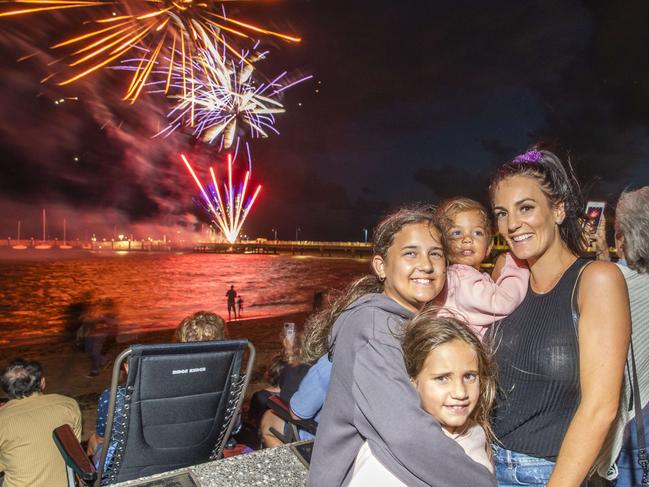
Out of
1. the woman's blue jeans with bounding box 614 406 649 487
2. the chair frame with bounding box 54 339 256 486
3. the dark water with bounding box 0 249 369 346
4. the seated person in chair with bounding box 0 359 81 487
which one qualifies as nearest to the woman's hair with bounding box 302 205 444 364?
the chair frame with bounding box 54 339 256 486

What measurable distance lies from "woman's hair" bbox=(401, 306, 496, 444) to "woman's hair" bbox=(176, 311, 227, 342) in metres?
2.21

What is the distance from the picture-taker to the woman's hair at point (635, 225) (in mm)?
2170

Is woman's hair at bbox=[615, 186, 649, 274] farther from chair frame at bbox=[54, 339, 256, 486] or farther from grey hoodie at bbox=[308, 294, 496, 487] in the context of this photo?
chair frame at bbox=[54, 339, 256, 486]

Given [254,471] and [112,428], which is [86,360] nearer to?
[112,428]

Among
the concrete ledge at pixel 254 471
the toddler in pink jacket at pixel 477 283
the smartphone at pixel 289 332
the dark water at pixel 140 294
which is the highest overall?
the toddler in pink jacket at pixel 477 283

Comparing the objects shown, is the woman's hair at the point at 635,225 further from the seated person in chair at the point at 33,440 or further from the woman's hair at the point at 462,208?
the seated person in chair at the point at 33,440

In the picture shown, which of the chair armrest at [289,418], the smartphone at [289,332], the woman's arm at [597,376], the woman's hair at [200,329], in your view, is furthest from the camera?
the smartphone at [289,332]

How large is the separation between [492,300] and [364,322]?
3.04ft

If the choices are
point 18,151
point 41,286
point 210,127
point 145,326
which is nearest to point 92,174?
point 18,151

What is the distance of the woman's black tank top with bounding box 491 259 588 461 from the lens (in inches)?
62.0

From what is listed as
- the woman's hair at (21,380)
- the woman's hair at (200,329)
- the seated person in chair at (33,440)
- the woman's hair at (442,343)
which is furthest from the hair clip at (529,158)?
the woman's hair at (21,380)

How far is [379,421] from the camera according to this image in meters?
1.29

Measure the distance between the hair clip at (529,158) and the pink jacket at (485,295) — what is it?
1.90 feet

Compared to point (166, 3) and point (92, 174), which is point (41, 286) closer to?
point (166, 3)
